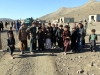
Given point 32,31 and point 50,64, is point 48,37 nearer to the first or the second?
point 32,31

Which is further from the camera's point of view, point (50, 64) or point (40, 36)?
point (40, 36)

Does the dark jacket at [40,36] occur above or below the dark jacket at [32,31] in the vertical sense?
below

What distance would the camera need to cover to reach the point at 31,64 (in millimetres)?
8656

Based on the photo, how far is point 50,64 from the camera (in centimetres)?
861

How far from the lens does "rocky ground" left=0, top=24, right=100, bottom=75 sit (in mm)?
7582

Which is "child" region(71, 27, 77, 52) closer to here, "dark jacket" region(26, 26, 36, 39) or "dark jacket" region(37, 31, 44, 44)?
"dark jacket" region(37, 31, 44, 44)

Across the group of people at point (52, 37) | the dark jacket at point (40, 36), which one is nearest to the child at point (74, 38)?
the group of people at point (52, 37)

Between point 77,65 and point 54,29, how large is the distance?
407 centimetres

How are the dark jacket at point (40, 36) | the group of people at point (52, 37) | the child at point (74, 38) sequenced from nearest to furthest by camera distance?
the group of people at point (52, 37), the child at point (74, 38), the dark jacket at point (40, 36)

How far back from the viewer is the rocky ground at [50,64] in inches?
299

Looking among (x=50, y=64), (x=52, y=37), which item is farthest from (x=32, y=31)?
(x=50, y=64)

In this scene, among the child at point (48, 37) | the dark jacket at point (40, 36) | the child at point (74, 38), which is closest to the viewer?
the child at point (74, 38)

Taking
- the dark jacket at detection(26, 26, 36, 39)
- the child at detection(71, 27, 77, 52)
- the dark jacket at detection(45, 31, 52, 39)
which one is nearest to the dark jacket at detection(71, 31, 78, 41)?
the child at detection(71, 27, 77, 52)

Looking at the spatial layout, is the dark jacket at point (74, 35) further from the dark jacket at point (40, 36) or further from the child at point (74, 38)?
the dark jacket at point (40, 36)
